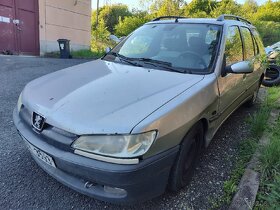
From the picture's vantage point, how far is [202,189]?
8.80ft

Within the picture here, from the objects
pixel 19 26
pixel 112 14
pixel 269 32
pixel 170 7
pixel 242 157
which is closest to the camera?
pixel 242 157

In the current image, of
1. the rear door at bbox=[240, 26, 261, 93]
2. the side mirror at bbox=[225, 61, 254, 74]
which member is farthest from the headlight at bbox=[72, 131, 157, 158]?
the rear door at bbox=[240, 26, 261, 93]

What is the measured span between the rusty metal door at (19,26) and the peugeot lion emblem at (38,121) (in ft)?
30.2

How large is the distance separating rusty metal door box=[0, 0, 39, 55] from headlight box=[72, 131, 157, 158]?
386 inches

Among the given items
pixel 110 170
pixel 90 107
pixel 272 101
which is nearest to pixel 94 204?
pixel 110 170

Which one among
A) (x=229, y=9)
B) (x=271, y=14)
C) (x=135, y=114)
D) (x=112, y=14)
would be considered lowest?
(x=135, y=114)

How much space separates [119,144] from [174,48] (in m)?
1.77

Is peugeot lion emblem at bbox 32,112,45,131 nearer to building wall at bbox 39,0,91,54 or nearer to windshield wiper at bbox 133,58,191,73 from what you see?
windshield wiper at bbox 133,58,191,73

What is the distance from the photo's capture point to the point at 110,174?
1.92 m

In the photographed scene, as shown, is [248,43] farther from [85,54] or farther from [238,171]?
[85,54]

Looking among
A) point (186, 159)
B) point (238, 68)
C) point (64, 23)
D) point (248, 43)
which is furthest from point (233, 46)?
point (64, 23)

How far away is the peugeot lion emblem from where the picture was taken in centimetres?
224

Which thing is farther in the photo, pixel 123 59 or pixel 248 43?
pixel 248 43

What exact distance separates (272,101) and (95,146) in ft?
14.6
